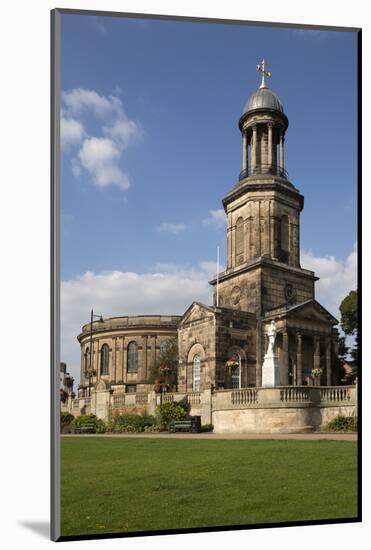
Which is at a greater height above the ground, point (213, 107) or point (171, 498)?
point (213, 107)

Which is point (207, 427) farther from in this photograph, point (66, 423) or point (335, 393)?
point (66, 423)

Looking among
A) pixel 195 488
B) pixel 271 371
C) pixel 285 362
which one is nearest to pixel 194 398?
pixel 271 371

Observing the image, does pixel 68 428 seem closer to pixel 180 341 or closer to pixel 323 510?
pixel 323 510

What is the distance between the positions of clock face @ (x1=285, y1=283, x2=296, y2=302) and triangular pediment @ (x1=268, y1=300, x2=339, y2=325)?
0.37 meters

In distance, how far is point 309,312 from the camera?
2284 centimetres

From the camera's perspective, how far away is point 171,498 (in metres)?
11.3

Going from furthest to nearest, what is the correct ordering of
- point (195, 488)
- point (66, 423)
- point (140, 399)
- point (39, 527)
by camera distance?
1. point (140, 399)
2. point (66, 423)
3. point (195, 488)
4. point (39, 527)

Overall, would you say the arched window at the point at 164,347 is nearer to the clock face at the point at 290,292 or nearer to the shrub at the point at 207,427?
the clock face at the point at 290,292

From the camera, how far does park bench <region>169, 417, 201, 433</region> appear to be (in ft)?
63.6

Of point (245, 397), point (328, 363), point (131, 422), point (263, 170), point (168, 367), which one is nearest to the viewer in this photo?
point (131, 422)

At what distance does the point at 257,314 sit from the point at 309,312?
4744 mm

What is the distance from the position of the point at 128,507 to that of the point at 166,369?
19866 millimetres

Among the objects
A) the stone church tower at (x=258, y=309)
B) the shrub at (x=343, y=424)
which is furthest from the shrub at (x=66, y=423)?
the stone church tower at (x=258, y=309)

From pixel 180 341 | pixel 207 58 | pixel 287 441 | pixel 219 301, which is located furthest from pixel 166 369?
pixel 207 58
